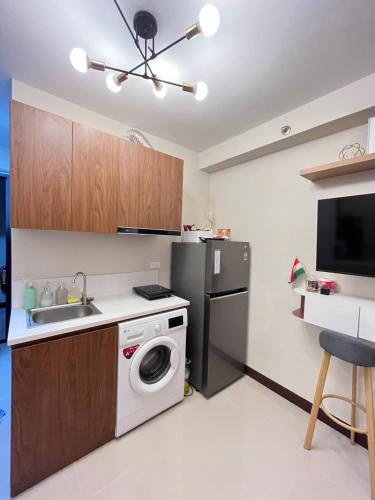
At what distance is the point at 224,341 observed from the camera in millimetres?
2082

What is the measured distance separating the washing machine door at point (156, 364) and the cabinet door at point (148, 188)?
1003 mm

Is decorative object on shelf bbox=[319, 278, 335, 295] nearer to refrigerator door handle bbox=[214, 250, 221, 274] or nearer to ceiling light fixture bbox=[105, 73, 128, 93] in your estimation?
refrigerator door handle bbox=[214, 250, 221, 274]

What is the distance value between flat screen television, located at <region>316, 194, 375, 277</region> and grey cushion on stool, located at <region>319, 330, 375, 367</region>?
0.44 metres

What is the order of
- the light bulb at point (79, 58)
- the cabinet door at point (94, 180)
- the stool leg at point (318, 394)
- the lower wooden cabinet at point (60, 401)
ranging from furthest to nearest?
the cabinet door at point (94, 180) → the stool leg at point (318, 394) → the lower wooden cabinet at point (60, 401) → the light bulb at point (79, 58)

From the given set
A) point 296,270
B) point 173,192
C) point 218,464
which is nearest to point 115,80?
point 173,192

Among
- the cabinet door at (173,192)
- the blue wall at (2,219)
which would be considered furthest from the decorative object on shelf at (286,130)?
the blue wall at (2,219)

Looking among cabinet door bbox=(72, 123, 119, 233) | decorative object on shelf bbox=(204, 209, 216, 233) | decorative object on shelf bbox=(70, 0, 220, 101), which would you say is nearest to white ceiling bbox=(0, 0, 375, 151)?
decorative object on shelf bbox=(70, 0, 220, 101)

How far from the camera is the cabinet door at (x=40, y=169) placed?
1.35 meters

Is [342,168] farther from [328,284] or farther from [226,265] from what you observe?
[226,265]

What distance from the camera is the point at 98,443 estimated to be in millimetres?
1453

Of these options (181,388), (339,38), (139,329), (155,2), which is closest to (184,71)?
(155,2)

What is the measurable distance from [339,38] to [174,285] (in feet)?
7.43

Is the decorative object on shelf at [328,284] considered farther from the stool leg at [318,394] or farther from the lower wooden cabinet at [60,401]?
the lower wooden cabinet at [60,401]

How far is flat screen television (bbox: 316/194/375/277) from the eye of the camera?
4.59ft
